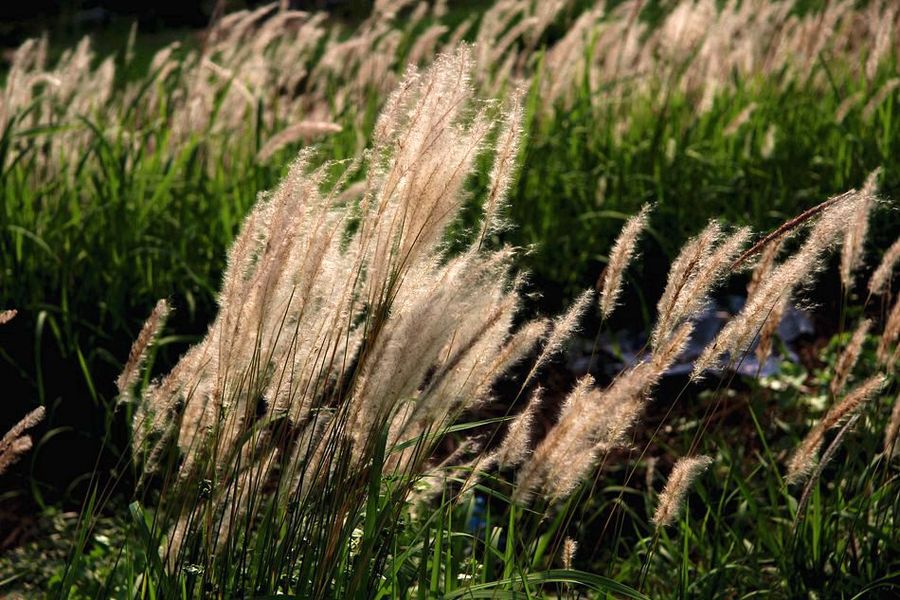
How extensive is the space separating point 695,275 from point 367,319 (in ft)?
1.86

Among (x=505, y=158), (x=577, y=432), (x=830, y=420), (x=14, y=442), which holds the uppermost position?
(x=505, y=158)

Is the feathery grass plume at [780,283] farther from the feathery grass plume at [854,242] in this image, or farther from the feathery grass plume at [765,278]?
the feathery grass plume at [854,242]

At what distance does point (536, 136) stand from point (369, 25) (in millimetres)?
1272

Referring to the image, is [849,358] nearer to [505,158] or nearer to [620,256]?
[620,256]

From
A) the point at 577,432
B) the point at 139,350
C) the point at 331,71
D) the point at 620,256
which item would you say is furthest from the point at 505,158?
the point at 331,71

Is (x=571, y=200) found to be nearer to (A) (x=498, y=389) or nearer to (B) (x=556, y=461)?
(A) (x=498, y=389)

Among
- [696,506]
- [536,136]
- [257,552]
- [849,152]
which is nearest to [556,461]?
[257,552]

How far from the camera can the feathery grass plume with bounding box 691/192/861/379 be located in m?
1.70

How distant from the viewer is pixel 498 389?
13.0ft

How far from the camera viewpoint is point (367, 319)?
1.78 m

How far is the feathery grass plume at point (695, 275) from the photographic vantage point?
1.70 meters

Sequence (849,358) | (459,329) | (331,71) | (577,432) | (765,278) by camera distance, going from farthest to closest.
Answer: (331,71)
(849,358)
(765,278)
(459,329)
(577,432)

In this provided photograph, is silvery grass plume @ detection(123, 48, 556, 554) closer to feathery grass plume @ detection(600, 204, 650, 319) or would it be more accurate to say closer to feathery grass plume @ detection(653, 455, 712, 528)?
feathery grass plume @ detection(600, 204, 650, 319)

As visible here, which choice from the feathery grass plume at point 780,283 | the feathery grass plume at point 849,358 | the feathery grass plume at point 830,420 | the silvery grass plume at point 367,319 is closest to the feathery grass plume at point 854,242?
the feathery grass plume at point 849,358
